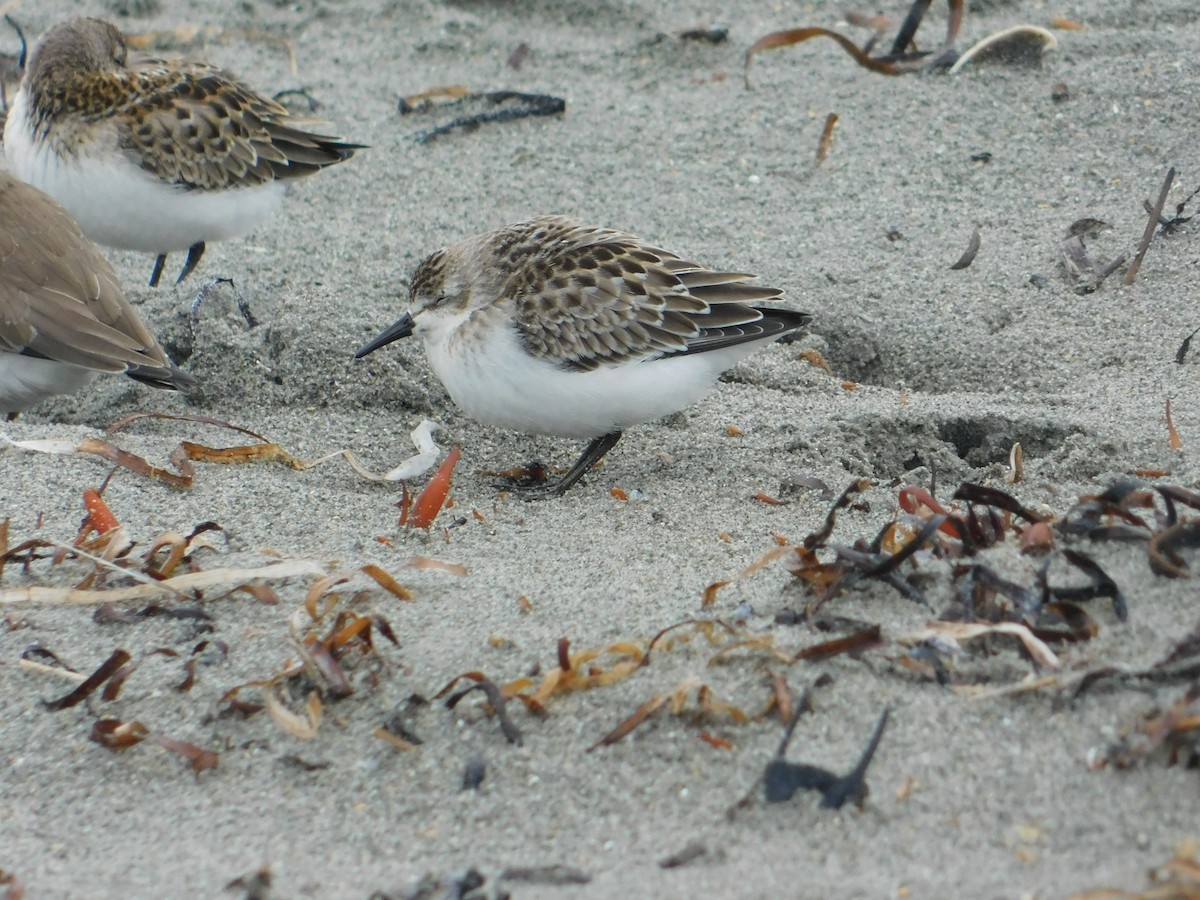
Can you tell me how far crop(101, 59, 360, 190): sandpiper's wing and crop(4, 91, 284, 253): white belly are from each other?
0.07 m

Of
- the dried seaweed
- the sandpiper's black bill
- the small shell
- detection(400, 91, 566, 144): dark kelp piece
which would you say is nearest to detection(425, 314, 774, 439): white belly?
the sandpiper's black bill

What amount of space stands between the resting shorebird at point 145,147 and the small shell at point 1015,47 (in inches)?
119

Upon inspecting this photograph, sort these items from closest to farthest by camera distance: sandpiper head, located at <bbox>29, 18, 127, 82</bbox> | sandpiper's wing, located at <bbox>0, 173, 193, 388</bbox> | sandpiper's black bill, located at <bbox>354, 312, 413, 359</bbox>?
1. sandpiper's wing, located at <bbox>0, 173, 193, 388</bbox>
2. sandpiper's black bill, located at <bbox>354, 312, 413, 359</bbox>
3. sandpiper head, located at <bbox>29, 18, 127, 82</bbox>

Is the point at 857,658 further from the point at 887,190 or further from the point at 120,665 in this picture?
the point at 887,190

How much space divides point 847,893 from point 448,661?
1112 mm

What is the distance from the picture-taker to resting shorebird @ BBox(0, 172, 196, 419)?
473cm

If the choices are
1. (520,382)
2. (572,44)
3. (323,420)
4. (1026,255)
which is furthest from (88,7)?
(1026,255)

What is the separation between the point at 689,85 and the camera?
23.4ft

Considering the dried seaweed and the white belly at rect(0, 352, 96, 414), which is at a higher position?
the dried seaweed

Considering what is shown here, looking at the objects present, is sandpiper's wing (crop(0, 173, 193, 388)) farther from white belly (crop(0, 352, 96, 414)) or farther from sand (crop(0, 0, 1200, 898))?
sand (crop(0, 0, 1200, 898))

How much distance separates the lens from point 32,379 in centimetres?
481

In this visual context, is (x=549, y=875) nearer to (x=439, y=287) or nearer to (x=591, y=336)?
(x=591, y=336)

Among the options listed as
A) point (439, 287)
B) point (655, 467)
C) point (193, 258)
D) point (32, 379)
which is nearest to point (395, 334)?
point (439, 287)

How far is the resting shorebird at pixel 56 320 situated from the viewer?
4730 mm
